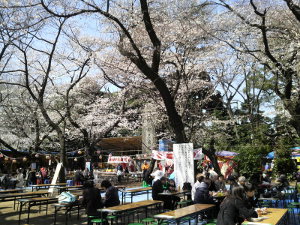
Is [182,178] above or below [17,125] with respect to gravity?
below

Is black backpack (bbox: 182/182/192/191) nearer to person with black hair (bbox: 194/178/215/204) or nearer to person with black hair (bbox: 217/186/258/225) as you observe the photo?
person with black hair (bbox: 194/178/215/204)

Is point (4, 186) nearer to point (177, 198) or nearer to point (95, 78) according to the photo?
point (95, 78)

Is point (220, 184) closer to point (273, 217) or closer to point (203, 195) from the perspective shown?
point (203, 195)

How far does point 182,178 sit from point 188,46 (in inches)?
224

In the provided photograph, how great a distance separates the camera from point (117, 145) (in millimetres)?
30234

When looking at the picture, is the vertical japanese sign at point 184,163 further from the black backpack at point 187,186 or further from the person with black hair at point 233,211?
the person with black hair at point 233,211

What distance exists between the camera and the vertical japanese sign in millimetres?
9602

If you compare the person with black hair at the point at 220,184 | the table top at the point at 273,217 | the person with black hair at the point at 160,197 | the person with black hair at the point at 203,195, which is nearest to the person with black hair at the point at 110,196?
the person with black hair at the point at 160,197

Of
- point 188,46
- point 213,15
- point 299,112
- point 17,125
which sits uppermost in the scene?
point 213,15

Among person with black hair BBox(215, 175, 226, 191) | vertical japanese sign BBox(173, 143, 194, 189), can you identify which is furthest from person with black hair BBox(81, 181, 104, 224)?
person with black hair BBox(215, 175, 226, 191)

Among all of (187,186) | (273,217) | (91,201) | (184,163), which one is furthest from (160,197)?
(273,217)

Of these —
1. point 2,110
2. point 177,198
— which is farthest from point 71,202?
point 2,110

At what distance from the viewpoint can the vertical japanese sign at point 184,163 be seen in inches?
378

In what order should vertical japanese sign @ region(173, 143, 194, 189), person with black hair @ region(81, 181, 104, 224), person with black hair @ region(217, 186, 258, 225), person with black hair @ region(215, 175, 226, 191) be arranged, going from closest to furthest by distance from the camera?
person with black hair @ region(217, 186, 258, 225) < person with black hair @ region(81, 181, 104, 224) < vertical japanese sign @ region(173, 143, 194, 189) < person with black hair @ region(215, 175, 226, 191)
